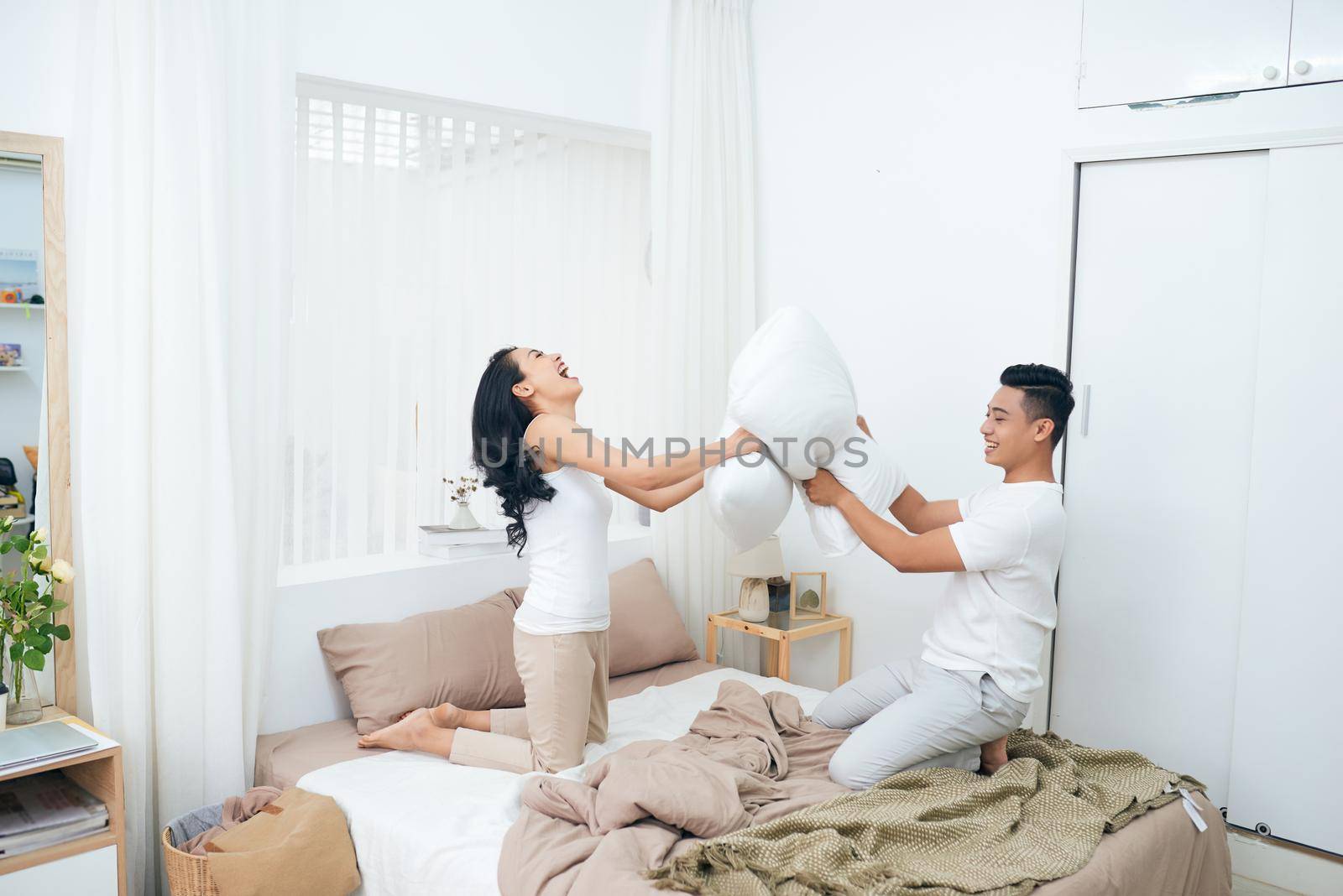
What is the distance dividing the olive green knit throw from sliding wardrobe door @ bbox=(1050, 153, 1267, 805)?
0.62 m

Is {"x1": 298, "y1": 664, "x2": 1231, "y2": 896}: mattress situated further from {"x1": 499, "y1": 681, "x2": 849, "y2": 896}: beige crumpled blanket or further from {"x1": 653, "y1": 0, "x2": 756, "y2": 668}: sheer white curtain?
{"x1": 653, "y1": 0, "x2": 756, "y2": 668}: sheer white curtain

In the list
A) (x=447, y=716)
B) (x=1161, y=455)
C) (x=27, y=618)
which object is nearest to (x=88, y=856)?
(x=27, y=618)

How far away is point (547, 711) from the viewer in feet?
7.93

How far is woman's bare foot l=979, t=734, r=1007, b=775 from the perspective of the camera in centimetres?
240

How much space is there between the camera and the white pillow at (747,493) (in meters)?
2.30

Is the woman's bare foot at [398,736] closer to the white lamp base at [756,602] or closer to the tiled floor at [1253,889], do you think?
the white lamp base at [756,602]

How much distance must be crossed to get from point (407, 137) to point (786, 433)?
1.80 metres

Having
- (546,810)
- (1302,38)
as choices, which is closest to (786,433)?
(546,810)

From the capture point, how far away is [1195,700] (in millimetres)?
2865

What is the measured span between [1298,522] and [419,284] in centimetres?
271

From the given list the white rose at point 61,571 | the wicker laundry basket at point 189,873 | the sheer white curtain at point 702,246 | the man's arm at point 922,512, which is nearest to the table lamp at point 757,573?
the sheer white curtain at point 702,246

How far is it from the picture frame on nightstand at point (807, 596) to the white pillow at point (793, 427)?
1.12 meters

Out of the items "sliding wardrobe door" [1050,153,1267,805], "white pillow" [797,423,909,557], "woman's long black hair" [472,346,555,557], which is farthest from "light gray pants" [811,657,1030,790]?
"woman's long black hair" [472,346,555,557]

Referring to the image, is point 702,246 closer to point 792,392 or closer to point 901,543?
point 792,392
